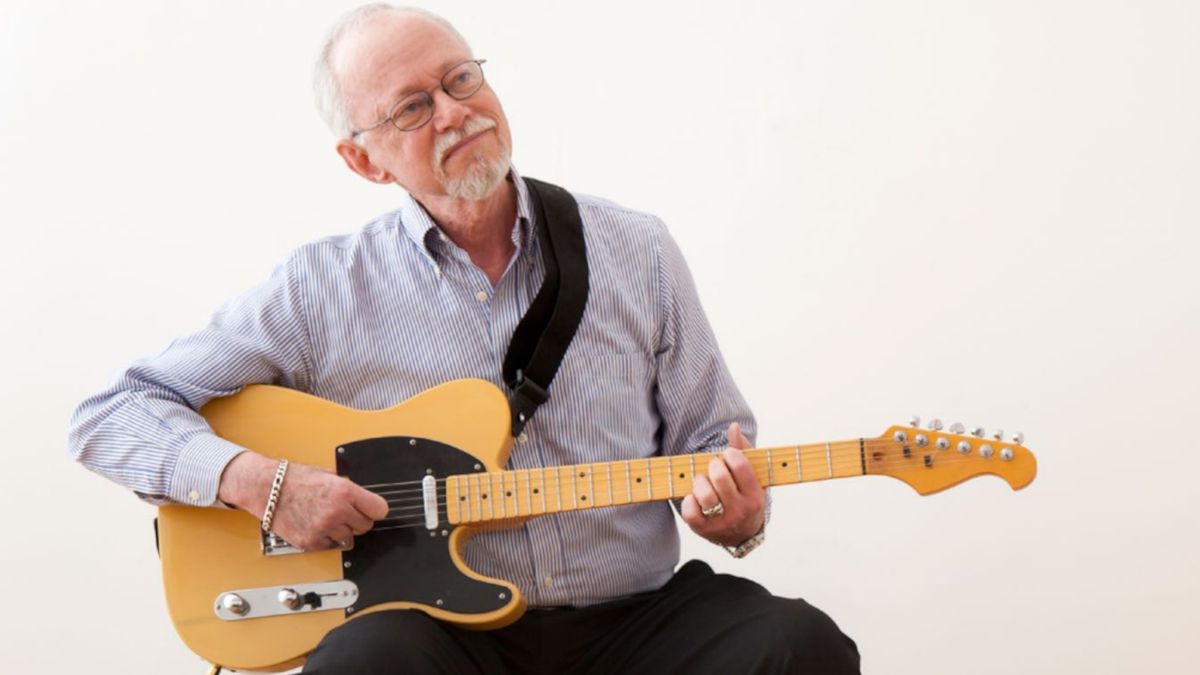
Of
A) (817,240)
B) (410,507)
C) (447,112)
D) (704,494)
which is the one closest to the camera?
(704,494)

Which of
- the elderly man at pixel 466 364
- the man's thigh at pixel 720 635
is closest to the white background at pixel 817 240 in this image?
the elderly man at pixel 466 364

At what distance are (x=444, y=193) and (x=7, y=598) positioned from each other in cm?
167

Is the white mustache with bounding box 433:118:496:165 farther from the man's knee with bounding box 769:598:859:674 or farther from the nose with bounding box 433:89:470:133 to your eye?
the man's knee with bounding box 769:598:859:674

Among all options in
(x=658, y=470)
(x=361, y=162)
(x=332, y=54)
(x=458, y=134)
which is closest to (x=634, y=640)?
(x=658, y=470)

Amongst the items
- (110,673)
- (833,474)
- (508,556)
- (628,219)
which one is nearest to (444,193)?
(628,219)

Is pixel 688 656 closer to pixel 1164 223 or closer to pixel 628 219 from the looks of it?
pixel 628 219

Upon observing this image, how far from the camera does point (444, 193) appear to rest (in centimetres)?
226

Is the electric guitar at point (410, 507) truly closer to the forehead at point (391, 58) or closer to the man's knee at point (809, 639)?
the man's knee at point (809, 639)

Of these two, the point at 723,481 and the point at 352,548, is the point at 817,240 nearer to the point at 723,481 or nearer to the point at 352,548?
the point at 723,481

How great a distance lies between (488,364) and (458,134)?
1.25ft

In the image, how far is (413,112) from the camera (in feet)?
7.41

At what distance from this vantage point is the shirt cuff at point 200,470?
6.75 ft

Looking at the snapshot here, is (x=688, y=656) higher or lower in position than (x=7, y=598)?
higher

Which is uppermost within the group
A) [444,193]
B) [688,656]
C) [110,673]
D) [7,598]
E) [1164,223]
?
[444,193]
